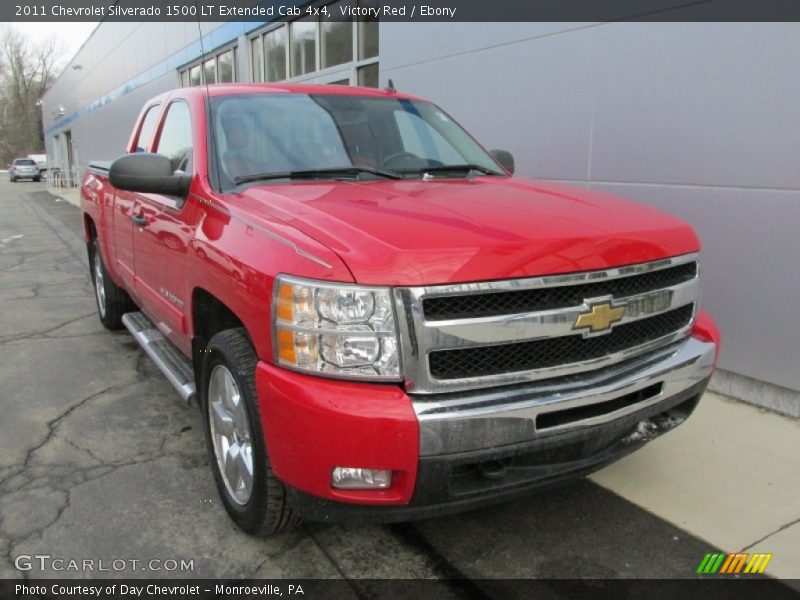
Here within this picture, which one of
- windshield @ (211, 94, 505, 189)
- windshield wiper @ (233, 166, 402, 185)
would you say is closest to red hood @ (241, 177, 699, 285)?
windshield wiper @ (233, 166, 402, 185)

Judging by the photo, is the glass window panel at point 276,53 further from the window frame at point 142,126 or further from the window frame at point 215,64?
the window frame at point 142,126

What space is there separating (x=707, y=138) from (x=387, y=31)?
15.3 feet

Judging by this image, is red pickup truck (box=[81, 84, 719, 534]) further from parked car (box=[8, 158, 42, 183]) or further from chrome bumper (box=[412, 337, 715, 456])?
parked car (box=[8, 158, 42, 183])

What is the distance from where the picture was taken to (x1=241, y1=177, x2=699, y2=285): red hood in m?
2.07

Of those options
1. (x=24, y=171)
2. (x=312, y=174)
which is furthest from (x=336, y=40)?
(x=24, y=171)

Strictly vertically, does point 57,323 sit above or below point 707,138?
below

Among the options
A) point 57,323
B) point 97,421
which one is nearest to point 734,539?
point 97,421

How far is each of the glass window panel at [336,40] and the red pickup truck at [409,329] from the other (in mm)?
6577

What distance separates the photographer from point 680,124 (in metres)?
4.54

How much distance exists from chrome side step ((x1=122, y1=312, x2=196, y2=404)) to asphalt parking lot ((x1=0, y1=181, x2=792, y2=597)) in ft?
1.44

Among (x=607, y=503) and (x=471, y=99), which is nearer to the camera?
(x=607, y=503)

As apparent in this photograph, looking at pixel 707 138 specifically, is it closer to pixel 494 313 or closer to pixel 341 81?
pixel 494 313

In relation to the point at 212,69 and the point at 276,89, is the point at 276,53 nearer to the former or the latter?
A: the point at 212,69

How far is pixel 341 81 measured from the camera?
9.52 m
